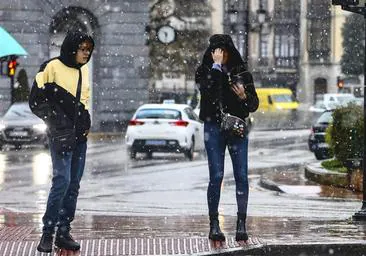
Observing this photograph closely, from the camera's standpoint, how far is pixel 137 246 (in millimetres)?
10023

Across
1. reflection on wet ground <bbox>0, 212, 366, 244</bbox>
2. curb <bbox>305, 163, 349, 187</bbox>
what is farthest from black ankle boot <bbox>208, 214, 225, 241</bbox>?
curb <bbox>305, 163, 349, 187</bbox>

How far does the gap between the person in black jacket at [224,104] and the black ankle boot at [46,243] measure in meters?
1.48

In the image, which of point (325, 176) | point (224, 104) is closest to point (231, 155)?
point (224, 104)

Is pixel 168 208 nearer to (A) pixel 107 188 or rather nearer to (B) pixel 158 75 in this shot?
(A) pixel 107 188

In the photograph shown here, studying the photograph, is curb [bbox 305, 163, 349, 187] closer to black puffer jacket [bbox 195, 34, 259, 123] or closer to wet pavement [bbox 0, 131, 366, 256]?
wet pavement [bbox 0, 131, 366, 256]

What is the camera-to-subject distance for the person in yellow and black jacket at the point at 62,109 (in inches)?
385

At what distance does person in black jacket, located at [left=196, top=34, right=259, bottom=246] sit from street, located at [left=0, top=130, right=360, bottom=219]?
11.5 ft

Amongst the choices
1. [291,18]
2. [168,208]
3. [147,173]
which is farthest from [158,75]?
[168,208]

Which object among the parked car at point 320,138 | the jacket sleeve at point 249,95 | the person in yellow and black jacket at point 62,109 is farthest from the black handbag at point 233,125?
the parked car at point 320,138

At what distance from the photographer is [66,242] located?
980cm

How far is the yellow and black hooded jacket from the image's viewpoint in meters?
9.80

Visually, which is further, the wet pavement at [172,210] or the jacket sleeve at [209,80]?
the jacket sleeve at [209,80]

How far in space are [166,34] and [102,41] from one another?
11.7 ft

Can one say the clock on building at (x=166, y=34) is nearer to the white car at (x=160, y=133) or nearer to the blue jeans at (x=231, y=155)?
the white car at (x=160, y=133)
